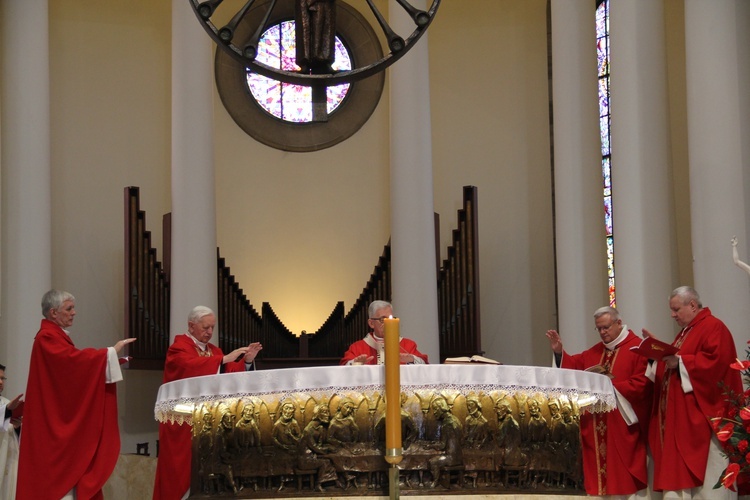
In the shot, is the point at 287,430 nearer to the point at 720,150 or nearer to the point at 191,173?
the point at 720,150

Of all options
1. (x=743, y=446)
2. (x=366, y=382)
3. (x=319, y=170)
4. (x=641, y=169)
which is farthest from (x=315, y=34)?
(x=319, y=170)

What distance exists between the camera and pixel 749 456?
7.07m

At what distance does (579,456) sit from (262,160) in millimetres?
7607

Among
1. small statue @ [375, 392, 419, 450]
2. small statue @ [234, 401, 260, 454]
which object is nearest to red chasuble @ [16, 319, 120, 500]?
small statue @ [234, 401, 260, 454]

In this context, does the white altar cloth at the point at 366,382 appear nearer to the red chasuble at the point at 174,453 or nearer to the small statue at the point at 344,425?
the small statue at the point at 344,425

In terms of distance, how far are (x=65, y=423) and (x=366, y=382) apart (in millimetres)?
2852

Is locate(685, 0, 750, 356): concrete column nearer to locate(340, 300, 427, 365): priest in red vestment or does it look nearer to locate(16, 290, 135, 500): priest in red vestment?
locate(340, 300, 427, 365): priest in red vestment

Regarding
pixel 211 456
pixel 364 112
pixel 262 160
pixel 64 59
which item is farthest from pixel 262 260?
pixel 211 456

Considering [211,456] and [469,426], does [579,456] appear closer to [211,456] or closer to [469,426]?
[469,426]

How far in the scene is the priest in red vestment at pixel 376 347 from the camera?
7368 millimetres

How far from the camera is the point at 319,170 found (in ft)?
46.1

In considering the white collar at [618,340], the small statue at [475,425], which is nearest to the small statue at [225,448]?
the small statue at [475,425]

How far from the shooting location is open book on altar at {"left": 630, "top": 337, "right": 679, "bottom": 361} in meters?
7.80

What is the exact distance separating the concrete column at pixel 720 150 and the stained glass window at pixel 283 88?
492 cm
